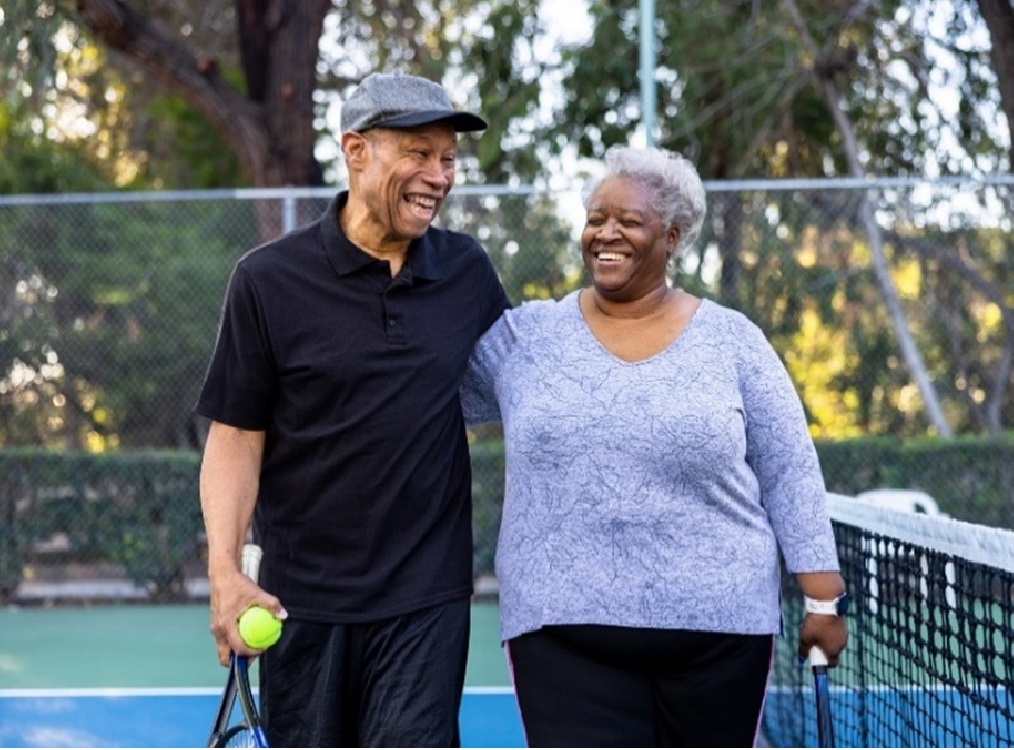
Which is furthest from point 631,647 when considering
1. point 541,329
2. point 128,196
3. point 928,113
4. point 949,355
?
point 928,113

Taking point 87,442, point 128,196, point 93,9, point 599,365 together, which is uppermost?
point 93,9

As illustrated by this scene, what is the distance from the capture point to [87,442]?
34.9 feet

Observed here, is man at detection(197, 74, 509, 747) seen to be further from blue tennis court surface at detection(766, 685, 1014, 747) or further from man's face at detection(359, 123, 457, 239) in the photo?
blue tennis court surface at detection(766, 685, 1014, 747)

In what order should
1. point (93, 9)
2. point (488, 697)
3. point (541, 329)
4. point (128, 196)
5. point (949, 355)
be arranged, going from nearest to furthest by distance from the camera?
point (541, 329) < point (488, 697) < point (128, 196) < point (949, 355) < point (93, 9)

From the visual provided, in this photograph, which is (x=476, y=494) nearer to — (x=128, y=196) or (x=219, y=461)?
(x=128, y=196)

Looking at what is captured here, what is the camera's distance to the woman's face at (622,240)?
3.21 m

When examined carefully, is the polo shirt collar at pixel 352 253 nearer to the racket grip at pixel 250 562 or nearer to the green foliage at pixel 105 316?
the racket grip at pixel 250 562

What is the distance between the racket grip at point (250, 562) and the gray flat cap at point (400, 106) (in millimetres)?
867

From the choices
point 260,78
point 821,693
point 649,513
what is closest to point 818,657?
point 821,693

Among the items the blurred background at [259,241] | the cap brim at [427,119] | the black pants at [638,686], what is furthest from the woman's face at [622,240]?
the blurred background at [259,241]

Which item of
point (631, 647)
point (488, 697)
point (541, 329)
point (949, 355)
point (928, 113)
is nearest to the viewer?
point (631, 647)

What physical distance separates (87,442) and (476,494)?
258 cm

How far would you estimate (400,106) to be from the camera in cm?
322

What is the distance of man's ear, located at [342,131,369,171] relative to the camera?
3289 millimetres
